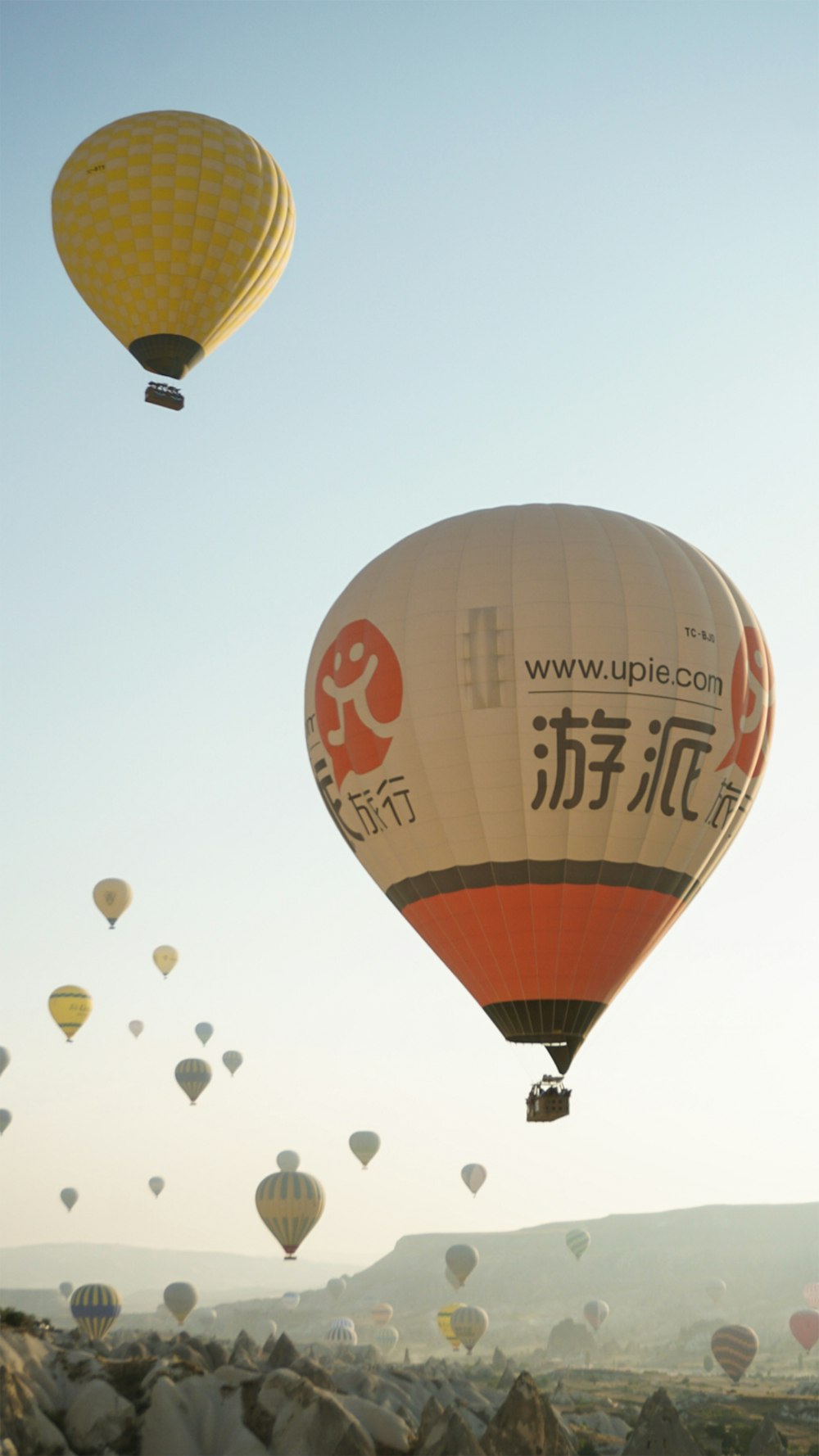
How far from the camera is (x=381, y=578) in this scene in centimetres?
3212

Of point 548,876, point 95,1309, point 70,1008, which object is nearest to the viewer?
point 548,876

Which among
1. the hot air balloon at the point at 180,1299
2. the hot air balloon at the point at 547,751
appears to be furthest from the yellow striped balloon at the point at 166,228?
the hot air balloon at the point at 180,1299

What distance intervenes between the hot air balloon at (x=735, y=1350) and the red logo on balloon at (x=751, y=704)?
3196 inches

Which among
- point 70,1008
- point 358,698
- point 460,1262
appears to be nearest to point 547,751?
point 358,698

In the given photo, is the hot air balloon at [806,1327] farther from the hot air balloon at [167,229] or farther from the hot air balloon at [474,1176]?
the hot air balloon at [167,229]

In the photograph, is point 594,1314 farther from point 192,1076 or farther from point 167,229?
point 167,229

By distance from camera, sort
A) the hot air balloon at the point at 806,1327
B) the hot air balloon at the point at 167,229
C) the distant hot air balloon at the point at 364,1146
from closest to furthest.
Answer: the hot air balloon at the point at 167,229
the distant hot air balloon at the point at 364,1146
the hot air balloon at the point at 806,1327

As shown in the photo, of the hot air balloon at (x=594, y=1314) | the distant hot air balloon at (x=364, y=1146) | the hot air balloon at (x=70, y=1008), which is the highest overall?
the hot air balloon at (x=70, y=1008)

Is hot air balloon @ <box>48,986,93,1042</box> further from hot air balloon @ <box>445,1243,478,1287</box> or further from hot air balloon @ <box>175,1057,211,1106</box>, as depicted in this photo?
hot air balloon @ <box>445,1243,478,1287</box>

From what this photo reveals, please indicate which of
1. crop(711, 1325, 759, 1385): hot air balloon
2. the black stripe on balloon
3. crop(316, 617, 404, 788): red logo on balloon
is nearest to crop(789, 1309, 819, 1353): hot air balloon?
crop(711, 1325, 759, 1385): hot air balloon

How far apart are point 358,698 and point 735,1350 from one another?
280ft

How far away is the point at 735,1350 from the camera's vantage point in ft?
338

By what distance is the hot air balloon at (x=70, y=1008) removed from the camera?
76.2 meters

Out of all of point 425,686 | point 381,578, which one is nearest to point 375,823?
point 425,686
